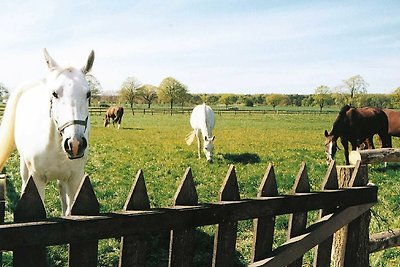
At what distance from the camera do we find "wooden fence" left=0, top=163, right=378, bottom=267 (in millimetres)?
1788

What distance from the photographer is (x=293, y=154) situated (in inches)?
570

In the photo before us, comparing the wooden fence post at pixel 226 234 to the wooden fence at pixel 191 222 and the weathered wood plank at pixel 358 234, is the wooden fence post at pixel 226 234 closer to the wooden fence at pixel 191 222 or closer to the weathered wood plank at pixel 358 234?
the wooden fence at pixel 191 222

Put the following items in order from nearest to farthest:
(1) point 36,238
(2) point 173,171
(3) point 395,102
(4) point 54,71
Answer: (1) point 36,238 < (4) point 54,71 < (2) point 173,171 < (3) point 395,102

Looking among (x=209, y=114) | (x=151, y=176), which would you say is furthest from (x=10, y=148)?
(x=209, y=114)

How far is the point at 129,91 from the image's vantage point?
80.1 m

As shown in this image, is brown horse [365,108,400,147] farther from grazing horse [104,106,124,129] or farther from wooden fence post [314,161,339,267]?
grazing horse [104,106,124,129]

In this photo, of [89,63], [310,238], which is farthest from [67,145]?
[310,238]

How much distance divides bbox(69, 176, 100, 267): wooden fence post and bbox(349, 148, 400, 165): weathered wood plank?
2.12 meters

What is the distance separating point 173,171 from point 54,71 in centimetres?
658

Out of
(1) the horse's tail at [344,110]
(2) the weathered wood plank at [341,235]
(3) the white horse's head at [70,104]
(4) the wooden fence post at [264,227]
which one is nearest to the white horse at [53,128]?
(3) the white horse's head at [70,104]

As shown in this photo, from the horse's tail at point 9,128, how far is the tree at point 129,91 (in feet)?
239

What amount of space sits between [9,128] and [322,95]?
317 feet

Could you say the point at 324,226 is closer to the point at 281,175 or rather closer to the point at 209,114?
the point at 281,175

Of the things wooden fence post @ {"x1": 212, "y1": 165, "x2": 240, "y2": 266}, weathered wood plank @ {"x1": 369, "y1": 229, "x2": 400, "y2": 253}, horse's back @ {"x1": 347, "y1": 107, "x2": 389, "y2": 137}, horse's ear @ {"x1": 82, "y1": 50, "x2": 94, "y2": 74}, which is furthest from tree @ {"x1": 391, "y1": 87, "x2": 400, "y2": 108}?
wooden fence post @ {"x1": 212, "y1": 165, "x2": 240, "y2": 266}
